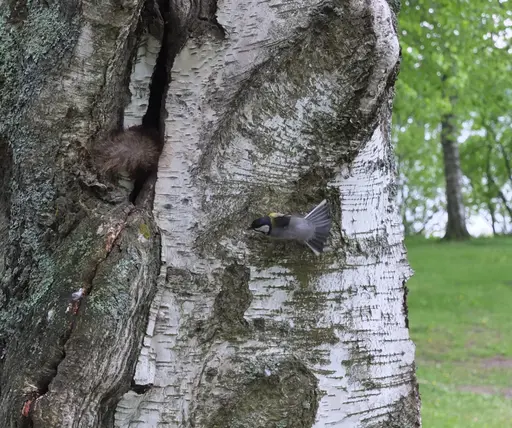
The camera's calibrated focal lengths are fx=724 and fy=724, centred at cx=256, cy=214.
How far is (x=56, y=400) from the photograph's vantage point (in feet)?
5.69

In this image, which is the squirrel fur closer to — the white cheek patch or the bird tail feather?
the white cheek patch

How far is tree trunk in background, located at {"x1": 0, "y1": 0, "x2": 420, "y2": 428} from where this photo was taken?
1922mm

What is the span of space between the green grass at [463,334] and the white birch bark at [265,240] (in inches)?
181

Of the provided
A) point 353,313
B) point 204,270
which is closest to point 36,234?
point 204,270

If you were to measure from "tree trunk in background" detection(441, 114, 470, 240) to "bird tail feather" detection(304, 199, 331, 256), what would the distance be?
18067 mm

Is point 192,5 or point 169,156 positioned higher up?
point 192,5

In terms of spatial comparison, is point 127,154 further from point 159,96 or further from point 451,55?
point 451,55

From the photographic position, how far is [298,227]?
76.6 inches

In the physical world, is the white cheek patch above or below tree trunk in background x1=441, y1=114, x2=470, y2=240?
below

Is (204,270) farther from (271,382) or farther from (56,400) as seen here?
(56,400)

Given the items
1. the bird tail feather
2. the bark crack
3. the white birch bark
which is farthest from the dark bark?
the bird tail feather

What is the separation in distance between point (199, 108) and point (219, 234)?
0.36m

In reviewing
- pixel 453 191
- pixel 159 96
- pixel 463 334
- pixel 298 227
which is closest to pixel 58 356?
pixel 298 227

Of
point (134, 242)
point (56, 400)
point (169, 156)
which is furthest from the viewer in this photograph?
point (169, 156)
